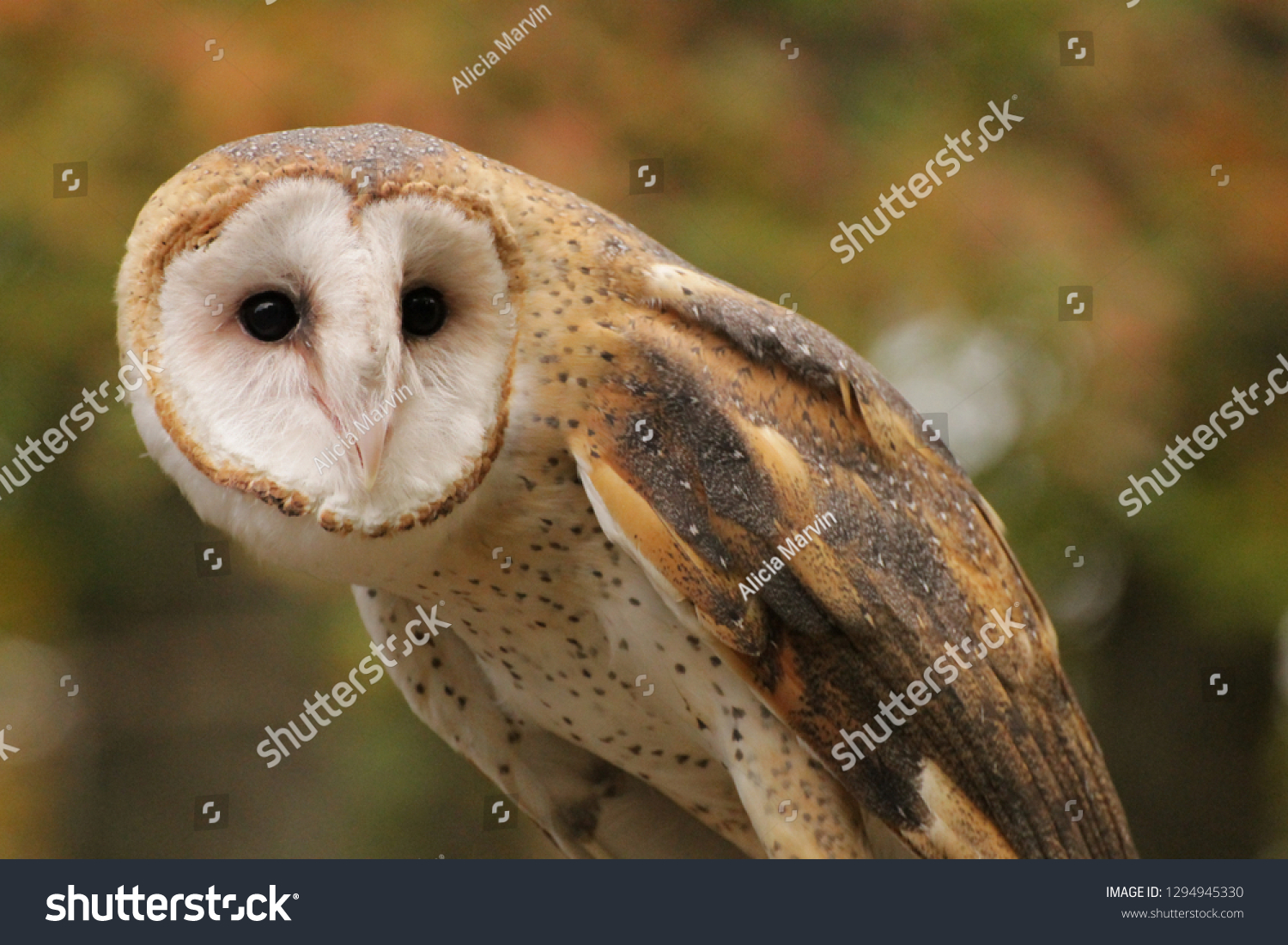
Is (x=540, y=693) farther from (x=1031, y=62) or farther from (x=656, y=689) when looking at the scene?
(x=1031, y=62)

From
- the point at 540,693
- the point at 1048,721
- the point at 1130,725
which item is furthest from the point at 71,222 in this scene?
the point at 1130,725

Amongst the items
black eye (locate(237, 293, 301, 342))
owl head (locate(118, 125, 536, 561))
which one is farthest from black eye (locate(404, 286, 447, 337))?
black eye (locate(237, 293, 301, 342))

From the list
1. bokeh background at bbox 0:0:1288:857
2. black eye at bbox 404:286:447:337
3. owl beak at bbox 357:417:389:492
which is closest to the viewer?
owl beak at bbox 357:417:389:492

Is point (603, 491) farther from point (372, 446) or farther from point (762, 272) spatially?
point (762, 272)

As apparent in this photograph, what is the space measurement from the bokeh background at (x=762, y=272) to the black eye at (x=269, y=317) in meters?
1.11

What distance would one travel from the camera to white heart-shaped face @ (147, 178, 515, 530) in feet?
4.58

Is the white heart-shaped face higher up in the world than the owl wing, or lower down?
higher up

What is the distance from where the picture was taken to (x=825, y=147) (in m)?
2.88

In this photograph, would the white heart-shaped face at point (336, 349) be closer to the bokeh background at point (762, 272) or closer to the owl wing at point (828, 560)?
the owl wing at point (828, 560)

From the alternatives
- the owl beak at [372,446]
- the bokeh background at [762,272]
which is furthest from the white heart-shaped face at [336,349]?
the bokeh background at [762,272]

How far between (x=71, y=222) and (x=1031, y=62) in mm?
2154

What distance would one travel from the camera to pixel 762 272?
263 centimetres

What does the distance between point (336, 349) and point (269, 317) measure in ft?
0.49

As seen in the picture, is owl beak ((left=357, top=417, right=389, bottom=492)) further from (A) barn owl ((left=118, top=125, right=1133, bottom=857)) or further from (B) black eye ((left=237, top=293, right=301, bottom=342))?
(B) black eye ((left=237, top=293, right=301, bottom=342))
